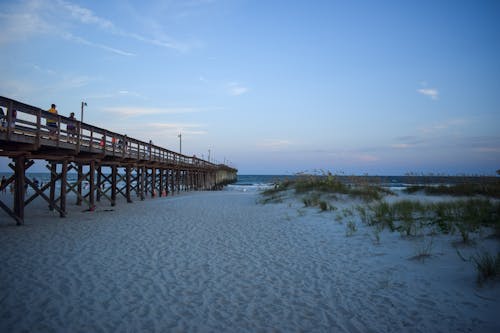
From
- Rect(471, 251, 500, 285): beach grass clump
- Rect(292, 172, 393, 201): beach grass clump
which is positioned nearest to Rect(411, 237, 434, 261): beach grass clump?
Rect(471, 251, 500, 285): beach grass clump

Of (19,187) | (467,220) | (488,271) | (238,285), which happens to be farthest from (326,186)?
(19,187)

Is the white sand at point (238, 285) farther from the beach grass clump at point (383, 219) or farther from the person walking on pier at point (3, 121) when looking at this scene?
the person walking on pier at point (3, 121)

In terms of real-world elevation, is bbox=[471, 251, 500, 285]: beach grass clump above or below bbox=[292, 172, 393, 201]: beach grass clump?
below

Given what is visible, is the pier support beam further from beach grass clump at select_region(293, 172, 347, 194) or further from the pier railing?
beach grass clump at select_region(293, 172, 347, 194)

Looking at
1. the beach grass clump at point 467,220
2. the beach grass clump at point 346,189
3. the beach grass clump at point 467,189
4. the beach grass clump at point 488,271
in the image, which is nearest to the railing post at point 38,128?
the beach grass clump at point 488,271

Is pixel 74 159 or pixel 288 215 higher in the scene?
pixel 74 159

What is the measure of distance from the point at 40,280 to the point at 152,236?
11.4 feet

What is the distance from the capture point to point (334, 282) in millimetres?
4895

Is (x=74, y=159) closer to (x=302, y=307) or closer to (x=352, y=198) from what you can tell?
(x=302, y=307)

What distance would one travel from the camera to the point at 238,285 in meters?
4.80

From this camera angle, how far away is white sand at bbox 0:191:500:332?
3.62 metres

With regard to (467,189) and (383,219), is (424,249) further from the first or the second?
(467,189)

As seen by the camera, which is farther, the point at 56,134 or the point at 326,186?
the point at 326,186

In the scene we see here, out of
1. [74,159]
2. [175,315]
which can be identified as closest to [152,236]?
[175,315]
